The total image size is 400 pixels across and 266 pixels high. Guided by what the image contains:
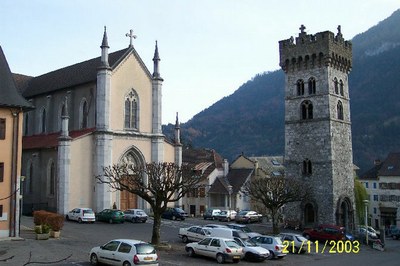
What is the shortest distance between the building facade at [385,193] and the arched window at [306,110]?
31.7 metres

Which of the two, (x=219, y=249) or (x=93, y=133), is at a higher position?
(x=93, y=133)

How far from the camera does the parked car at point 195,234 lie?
31822 mm

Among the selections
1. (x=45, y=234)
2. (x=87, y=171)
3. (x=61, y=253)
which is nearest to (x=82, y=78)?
(x=87, y=171)

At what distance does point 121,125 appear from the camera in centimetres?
4991

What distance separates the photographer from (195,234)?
107ft

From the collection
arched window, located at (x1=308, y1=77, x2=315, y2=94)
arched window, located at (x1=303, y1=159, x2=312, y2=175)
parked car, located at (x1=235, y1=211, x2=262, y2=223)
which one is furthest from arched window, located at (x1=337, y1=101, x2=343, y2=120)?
parked car, located at (x1=235, y1=211, x2=262, y2=223)

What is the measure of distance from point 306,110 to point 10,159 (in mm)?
32546

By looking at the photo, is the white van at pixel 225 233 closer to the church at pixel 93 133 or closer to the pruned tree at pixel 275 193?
the pruned tree at pixel 275 193

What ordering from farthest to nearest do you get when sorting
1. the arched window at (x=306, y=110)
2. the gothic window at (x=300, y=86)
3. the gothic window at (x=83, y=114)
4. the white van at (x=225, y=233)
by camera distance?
the gothic window at (x=300, y=86) < the arched window at (x=306, y=110) < the gothic window at (x=83, y=114) < the white van at (x=225, y=233)

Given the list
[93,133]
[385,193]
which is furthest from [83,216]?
[385,193]

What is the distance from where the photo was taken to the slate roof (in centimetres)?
3158

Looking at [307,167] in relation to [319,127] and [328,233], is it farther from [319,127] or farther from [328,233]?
[328,233]

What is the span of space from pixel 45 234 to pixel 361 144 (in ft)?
396

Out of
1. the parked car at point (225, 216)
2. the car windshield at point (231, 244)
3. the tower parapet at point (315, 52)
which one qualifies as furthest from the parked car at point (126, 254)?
the tower parapet at point (315, 52)
